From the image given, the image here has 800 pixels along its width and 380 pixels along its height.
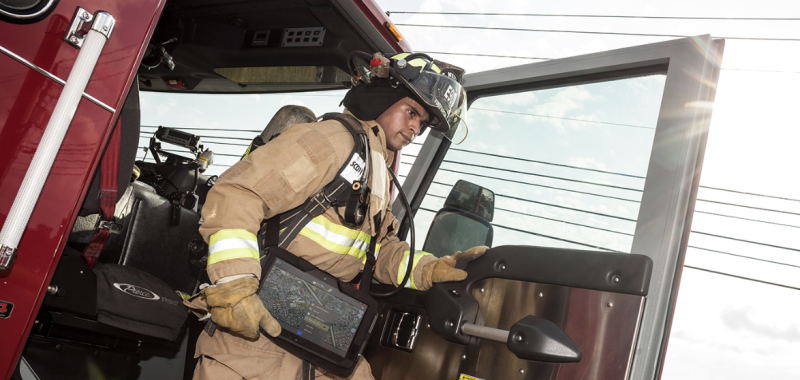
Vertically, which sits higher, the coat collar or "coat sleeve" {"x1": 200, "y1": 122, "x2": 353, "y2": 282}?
the coat collar

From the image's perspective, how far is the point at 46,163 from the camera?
4.28ft

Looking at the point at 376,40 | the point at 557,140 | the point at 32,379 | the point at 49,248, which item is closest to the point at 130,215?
the point at 32,379

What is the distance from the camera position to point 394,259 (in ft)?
7.54

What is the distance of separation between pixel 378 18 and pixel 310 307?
1.43 meters

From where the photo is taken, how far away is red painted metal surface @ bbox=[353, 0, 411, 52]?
2361 millimetres

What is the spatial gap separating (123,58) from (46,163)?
15.2 inches

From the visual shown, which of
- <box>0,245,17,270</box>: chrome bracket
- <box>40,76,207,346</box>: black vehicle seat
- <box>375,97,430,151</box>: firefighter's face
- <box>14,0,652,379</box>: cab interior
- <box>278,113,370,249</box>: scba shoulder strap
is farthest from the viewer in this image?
<box>375,97,430,151</box>: firefighter's face

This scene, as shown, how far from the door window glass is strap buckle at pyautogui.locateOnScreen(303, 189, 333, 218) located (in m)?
0.71

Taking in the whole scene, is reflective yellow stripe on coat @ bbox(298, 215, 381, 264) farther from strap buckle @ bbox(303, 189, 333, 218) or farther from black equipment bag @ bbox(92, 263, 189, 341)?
black equipment bag @ bbox(92, 263, 189, 341)

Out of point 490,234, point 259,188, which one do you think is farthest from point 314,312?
point 490,234

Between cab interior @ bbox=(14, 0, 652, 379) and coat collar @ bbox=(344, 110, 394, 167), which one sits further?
coat collar @ bbox=(344, 110, 394, 167)

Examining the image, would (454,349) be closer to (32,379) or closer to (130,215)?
(32,379)

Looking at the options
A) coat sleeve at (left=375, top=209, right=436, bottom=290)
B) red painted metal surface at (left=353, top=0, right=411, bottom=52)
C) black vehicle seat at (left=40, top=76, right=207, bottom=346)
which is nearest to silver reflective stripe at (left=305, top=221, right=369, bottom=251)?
coat sleeve at (left=375, top=209, right=436, bottom=290)

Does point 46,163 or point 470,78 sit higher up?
point 470,78
